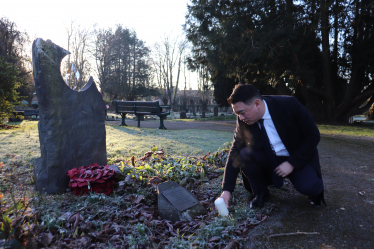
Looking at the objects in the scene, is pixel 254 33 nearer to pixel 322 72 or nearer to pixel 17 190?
pixel 322 72

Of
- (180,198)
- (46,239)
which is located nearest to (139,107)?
(180,198)

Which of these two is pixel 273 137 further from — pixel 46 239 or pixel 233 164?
pixel 46 239

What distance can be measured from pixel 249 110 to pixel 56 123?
2.30 metres

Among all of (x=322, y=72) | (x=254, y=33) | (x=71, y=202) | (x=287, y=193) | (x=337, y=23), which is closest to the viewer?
(x=71, y=202)

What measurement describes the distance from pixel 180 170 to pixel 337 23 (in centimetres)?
1235

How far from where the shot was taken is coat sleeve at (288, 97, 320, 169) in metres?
2.27

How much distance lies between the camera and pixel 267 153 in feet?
7.79

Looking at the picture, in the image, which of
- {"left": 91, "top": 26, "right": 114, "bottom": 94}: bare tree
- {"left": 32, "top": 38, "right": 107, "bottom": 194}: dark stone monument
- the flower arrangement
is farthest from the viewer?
{"left": 91, "top": 26, "right": 114, "bottom": 94}: bare tree

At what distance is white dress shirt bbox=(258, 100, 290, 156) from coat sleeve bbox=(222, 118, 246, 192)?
9.7 inches

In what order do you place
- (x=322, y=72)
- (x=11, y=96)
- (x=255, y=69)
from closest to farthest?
(x=11, y=96) → (x=255, y=69) → (x=322, y=72)

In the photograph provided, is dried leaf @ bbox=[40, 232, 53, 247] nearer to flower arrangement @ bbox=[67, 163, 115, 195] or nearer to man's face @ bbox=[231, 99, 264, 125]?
flower arrangement @ bbox=[67, 163, 115, 195]

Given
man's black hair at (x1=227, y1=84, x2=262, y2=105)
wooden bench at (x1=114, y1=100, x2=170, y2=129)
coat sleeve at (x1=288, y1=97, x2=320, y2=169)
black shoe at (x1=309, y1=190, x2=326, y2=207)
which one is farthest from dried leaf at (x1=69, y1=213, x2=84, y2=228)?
wooden bench at (x1=114, y1=100, x2=170, y2=129)

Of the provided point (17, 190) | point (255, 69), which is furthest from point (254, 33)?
point (17, 190)

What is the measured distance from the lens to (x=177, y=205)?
2311 mm
